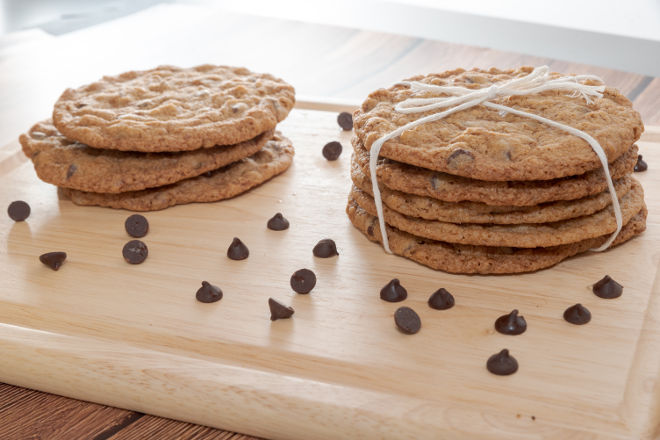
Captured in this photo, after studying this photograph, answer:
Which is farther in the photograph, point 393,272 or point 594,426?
point 393,272

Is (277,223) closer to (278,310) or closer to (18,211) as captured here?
(278,310)

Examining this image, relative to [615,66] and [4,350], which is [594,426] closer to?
[4,350]

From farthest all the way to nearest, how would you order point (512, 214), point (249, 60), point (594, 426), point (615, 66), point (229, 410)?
point (249, 60)
point (615, 66)
point (512, 214)
point (229, 410)
point (594, 426)

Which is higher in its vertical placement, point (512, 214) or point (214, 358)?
point (512, 214)

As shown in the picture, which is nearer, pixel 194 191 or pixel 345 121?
pixel 194 191

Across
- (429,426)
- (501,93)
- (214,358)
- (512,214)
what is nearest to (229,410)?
(214,358)

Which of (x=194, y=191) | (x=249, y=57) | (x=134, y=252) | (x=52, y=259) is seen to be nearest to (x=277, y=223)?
(x=194, y=191)

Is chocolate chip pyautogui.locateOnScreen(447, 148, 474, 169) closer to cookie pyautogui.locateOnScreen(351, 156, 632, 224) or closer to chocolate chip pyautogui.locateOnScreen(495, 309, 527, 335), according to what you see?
cookie pyautogui.locateOnScreen(351, 156, 632, 224)

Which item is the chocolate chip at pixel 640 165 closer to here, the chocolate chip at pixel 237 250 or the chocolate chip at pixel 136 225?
the chocolate chip at pixel 237 250
